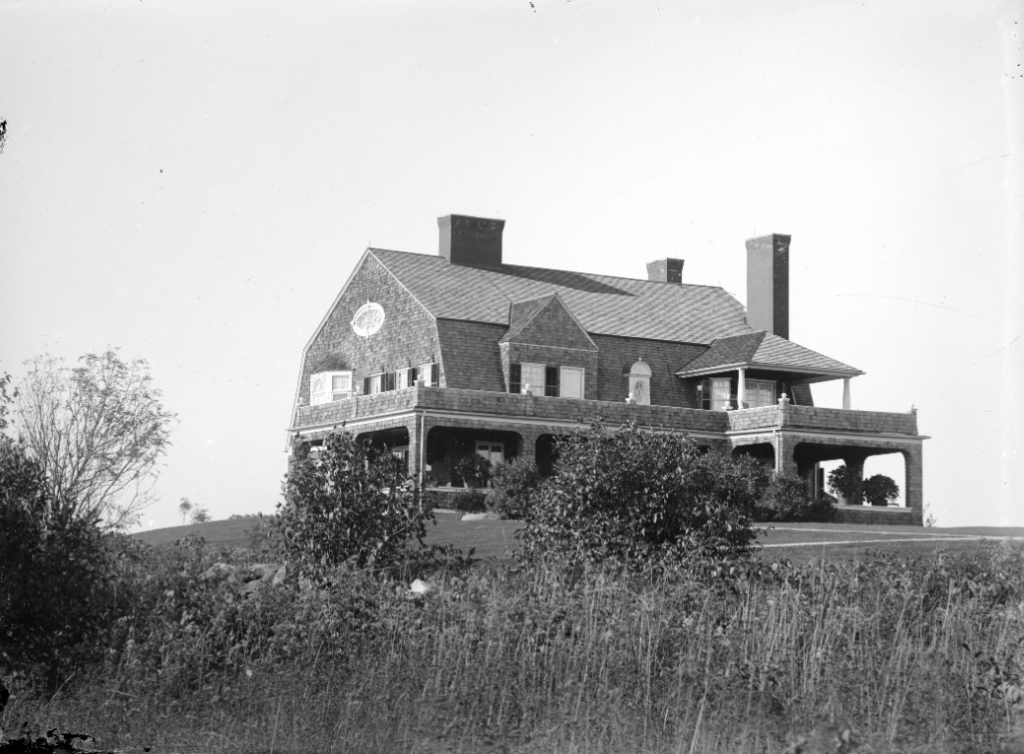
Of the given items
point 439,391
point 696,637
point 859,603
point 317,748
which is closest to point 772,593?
point 859,603

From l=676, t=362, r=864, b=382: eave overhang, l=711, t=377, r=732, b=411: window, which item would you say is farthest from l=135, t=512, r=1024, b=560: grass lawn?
l=711, t=377, r=732, b=411: window

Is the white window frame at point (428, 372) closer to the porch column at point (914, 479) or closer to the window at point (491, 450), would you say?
the window at point (491, 450)

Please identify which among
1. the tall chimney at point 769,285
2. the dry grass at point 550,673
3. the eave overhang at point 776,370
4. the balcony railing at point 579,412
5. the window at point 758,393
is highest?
the tall chimney at point 769,285

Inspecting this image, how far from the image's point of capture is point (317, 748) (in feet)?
44.5

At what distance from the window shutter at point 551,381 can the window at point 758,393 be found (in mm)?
→ 6839

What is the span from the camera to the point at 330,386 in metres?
51.7

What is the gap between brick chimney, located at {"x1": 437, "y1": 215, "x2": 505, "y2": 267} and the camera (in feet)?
173

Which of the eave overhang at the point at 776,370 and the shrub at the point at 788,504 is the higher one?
the eave overhang at the point at 776,370

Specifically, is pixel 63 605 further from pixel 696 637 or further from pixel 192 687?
pixel 696 637

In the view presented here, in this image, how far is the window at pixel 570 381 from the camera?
48.1 m

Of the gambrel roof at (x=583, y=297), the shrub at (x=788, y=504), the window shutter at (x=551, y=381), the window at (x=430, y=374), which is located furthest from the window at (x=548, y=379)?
the shrub at (x=788, y=504)

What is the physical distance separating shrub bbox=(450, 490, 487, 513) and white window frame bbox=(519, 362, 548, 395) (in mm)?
5932

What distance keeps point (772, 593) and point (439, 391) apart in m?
26.4

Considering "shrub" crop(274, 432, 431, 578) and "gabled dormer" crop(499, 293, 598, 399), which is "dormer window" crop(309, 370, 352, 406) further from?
"shrub" crop(274, 432, 431, 578)
